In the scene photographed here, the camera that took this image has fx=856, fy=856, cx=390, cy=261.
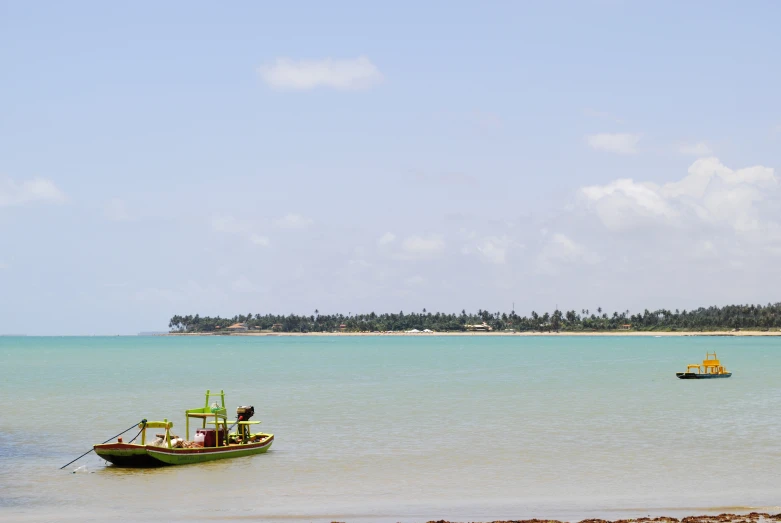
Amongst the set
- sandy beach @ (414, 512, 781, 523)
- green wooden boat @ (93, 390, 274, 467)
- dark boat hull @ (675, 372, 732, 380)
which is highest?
green wooden boat @ (93, 390, 274, 467)

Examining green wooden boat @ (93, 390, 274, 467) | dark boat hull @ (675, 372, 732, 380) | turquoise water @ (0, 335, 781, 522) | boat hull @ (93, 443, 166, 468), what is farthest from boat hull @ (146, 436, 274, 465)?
dark boat hull @ (675, 372, 732, 380)

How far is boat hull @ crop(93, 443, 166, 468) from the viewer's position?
3178 cm

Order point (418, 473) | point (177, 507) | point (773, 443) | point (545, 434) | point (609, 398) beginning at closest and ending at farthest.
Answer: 1. point (177, 507)
2. point (418, 473)
3. point (773, 443)
4. point (545, 434)
5. point (609, 398)

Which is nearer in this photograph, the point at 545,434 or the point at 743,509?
the point at 743,509

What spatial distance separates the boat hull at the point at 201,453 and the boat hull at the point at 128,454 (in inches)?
8.7

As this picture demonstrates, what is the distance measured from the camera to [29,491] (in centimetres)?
2805

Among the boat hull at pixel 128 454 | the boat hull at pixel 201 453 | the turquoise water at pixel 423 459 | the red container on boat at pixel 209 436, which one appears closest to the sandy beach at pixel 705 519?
the turquoise water at pixel 423 459

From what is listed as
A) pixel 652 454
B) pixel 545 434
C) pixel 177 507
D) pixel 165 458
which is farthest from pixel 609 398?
pixel 177 507

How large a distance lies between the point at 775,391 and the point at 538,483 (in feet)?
154

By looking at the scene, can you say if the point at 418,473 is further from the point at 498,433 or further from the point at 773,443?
the point at 773,443

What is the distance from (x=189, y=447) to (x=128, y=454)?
231cm

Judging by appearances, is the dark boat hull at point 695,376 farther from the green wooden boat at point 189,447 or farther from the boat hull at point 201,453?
the boat hull at point 201,453

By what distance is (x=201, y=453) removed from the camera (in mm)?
32969

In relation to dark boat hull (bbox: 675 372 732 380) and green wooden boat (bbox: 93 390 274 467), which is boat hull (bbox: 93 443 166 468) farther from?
dark boat hull (bbox: 675 372 732 380)
